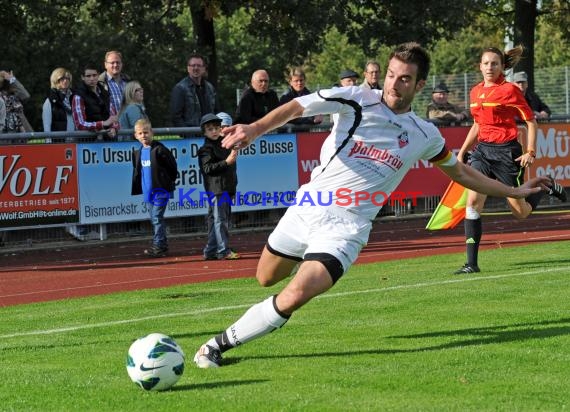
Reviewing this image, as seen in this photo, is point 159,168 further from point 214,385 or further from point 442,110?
point 214,385

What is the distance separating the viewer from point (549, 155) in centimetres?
2461

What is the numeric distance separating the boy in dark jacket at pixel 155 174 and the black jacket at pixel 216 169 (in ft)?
3.42

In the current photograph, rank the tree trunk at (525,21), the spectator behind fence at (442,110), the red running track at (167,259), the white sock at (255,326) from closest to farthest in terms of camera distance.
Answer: the white sock at (255,326), the red running track at (167,259), the spectator behind fence at (442,110), the tree trunk at (525,21)

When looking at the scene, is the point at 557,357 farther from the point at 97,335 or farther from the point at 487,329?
the point at 97,335

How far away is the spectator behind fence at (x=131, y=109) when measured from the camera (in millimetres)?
18062

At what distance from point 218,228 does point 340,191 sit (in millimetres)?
8235

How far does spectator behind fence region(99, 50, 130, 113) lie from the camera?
1781 centimetres

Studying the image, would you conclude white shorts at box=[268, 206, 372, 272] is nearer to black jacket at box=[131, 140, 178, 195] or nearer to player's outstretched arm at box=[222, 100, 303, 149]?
player's outstretched arm at box=[222, 100, 303, 149]

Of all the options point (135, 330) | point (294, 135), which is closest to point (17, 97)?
point (294, 135)

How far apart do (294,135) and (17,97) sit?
5215 millimetres

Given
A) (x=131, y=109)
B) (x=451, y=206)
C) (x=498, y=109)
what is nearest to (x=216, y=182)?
(x=131, y=109)

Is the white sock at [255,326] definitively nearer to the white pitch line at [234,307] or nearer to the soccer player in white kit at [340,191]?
the soccer player in white kit at [340,191]

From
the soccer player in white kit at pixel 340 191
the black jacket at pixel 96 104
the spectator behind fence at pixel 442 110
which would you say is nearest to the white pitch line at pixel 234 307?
the soccer player in white kit at pixel 340 191

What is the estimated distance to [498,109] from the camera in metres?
13.3
